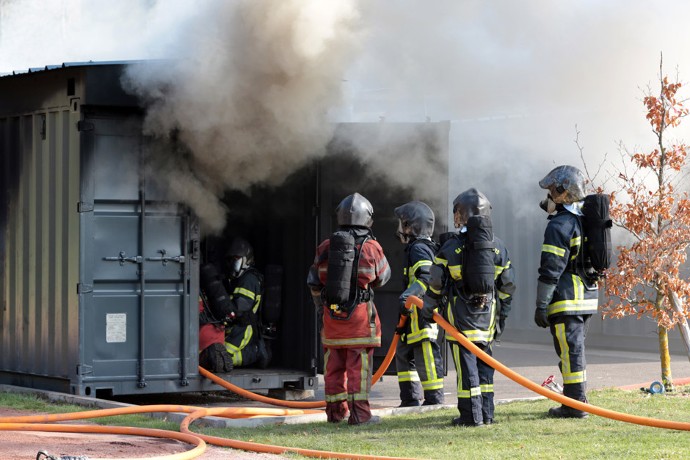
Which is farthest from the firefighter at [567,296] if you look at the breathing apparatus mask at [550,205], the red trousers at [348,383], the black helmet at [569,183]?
the red trousers at [348,383]

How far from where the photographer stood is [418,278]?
10.5 meters

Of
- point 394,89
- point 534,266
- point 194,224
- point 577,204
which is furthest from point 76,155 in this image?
point 534,266

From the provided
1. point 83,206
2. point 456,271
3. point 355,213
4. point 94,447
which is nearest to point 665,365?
point 456,271

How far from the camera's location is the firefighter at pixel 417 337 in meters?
10.7

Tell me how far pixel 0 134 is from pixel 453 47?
5.05 metres

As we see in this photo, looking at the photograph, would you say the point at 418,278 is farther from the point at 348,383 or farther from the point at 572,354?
the point at 572,354

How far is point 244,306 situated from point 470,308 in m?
3.55

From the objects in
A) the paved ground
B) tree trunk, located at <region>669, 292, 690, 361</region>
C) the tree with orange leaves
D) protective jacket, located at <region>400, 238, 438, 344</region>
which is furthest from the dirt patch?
tree trunk, located at <region>669, 292, 690, 361</region>

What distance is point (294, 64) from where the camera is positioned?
10.6m

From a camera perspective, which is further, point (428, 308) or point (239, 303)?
point (239, 303)

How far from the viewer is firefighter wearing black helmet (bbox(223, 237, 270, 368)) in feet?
40.3

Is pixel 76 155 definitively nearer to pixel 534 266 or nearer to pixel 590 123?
pixel 590 123

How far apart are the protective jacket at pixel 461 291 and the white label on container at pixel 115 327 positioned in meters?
3.15

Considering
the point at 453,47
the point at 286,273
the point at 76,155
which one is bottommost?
the point at 286,273
